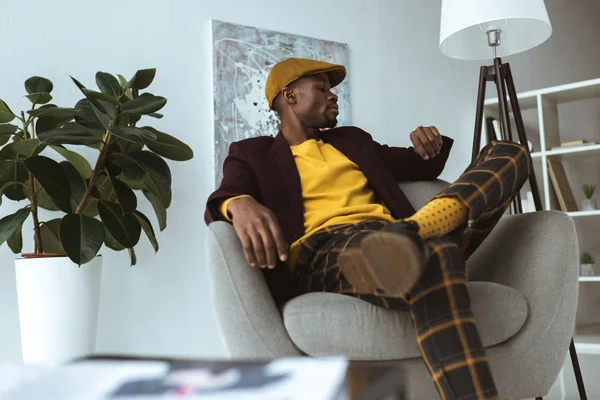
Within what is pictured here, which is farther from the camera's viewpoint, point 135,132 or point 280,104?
point 280,104

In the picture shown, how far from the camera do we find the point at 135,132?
2033mm

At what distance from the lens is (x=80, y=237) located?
6.42ft

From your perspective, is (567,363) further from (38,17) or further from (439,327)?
(38,17)

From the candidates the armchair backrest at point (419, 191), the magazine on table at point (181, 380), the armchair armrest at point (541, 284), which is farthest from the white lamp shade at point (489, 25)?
the magazine on table at point (181, 380)

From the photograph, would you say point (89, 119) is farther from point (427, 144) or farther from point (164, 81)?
point (427, 144)

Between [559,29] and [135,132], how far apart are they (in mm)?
4077

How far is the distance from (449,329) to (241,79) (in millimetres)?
2015

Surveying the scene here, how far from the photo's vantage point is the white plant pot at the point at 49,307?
202 cm

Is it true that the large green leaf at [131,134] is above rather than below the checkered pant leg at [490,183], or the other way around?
above

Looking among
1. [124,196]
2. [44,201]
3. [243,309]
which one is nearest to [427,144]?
[243,309]

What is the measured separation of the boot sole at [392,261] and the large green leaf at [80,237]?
109 centimetres

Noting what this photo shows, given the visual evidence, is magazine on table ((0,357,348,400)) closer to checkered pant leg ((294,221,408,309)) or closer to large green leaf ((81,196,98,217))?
checkered pant leg ((294,221,408,309))

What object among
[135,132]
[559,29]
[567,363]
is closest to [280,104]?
[135,132]

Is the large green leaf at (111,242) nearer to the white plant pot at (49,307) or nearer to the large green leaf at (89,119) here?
the white plant pot at (49,307)
